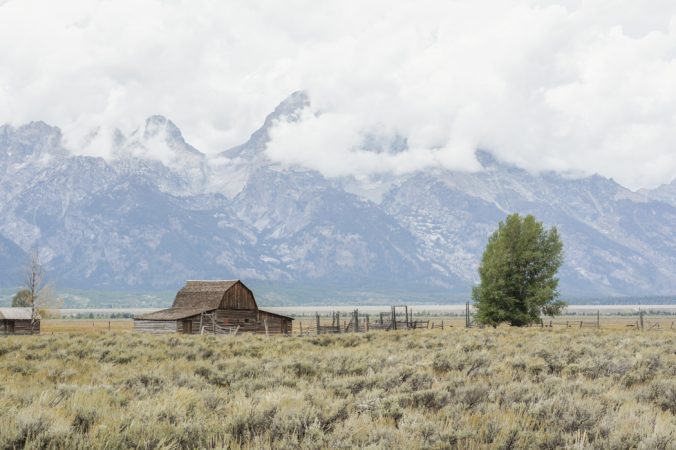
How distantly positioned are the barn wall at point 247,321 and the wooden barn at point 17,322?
24.4m

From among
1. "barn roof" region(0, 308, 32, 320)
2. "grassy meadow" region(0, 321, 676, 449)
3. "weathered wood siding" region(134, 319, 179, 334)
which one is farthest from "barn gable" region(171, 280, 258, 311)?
"grassy meadow" region(0, 321, 676, 449)

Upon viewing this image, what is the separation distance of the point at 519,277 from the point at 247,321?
26252mm

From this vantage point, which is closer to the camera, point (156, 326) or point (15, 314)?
point (156, 326)

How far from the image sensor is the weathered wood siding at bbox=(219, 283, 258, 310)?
60.0 meters

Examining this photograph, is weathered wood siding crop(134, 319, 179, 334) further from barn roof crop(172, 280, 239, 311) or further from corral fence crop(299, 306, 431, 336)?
corral fence crop(299, 306, 431, 336)

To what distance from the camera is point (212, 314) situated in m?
55.6

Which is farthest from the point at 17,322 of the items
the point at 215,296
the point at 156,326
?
the point at 215,296

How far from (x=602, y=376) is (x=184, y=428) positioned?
10.3 meters

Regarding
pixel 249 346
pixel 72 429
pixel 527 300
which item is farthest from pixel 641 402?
pixel 527 300

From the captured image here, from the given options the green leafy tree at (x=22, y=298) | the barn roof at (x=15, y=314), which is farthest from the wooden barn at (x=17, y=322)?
the green leafy tree at (x=22, y=298)

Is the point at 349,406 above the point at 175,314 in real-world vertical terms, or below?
above

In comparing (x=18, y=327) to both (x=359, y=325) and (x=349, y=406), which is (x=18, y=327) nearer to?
(x=359, y=325)

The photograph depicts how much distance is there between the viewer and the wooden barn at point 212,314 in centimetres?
5666

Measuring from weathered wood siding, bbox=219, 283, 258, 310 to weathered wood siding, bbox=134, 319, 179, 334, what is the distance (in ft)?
15.7
